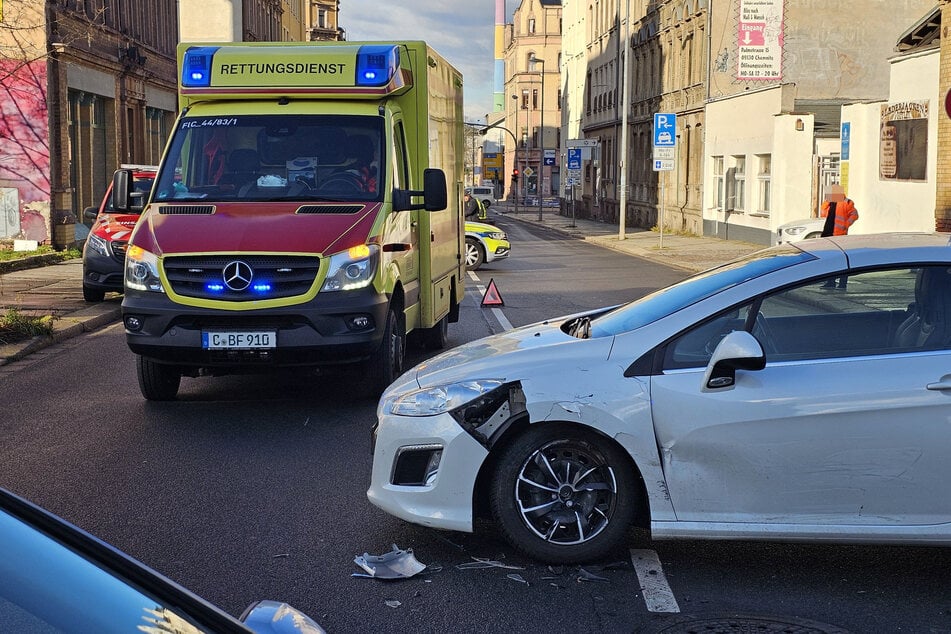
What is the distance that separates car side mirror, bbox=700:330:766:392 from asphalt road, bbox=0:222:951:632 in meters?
0.85

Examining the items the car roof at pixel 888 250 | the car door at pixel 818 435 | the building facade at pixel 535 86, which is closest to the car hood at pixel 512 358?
the car door at pixel 818 435

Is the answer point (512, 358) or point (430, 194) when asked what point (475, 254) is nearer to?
point (430, 194)

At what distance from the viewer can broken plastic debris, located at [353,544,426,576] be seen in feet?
17.4

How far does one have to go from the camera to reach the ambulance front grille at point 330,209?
941cm

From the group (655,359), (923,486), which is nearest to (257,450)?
(655,359)

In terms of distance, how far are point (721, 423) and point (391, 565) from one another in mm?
1567

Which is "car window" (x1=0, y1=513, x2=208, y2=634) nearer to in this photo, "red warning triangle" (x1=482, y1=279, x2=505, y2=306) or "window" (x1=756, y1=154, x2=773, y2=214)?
"red warning triangle" (x1=482, y1=279, x2=505, y2=306)

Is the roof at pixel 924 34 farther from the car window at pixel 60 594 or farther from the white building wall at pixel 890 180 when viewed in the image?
the car window at pixel 60 594

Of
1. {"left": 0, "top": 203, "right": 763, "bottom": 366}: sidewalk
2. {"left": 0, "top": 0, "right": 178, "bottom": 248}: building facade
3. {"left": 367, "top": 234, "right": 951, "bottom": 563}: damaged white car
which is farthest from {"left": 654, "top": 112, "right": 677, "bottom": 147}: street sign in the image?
{"left": 367, "top": 234, "right": 951, "bottom": 563}: damaged white car

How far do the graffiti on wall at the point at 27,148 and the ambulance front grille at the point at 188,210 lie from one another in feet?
59.1

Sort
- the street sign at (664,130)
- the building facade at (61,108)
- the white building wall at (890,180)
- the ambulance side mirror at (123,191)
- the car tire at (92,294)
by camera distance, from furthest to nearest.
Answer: the street sign at (664,130), the building facade at (61,108), the white building wall at (890,180), the car tire at (92,294), the ambulance side mirror at (123,191)

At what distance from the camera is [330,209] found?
945 cm

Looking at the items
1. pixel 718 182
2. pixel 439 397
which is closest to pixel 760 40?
pixel 718 182

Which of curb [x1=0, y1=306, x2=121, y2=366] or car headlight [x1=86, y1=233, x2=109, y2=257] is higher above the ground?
car headlight [x1=86, y1=233, x2=109, y2=257]
